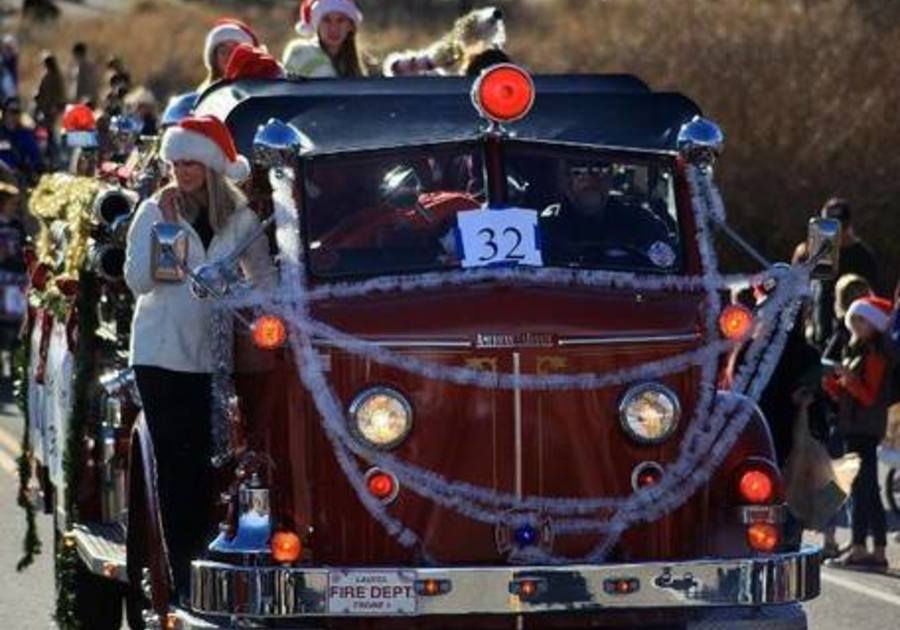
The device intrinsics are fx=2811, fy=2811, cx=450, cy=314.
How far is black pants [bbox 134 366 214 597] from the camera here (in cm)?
962

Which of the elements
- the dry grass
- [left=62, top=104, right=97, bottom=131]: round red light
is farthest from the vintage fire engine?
the dry grass

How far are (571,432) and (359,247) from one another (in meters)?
1.07

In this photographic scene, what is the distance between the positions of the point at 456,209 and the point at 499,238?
25cm

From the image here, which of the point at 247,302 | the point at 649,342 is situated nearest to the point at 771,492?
the point at 649,342

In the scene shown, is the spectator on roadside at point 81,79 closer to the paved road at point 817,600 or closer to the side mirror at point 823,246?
the paved road at point 817,600

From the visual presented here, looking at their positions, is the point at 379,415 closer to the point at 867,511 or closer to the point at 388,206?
the point at 388,206

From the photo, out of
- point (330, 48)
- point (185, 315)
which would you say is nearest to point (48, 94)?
point (330, 48)

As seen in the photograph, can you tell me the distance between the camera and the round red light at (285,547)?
8.97 m

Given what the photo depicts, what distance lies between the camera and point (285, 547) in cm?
898

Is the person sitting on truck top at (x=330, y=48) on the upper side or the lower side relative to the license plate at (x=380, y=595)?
upper

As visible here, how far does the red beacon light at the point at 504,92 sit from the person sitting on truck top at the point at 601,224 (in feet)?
1.55

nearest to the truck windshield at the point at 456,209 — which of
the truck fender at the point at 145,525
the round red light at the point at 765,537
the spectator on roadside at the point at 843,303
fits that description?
the truck fender at the point at 145,525

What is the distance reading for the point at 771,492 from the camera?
934 centimetres

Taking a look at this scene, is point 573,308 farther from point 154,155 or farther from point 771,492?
point 154,155
